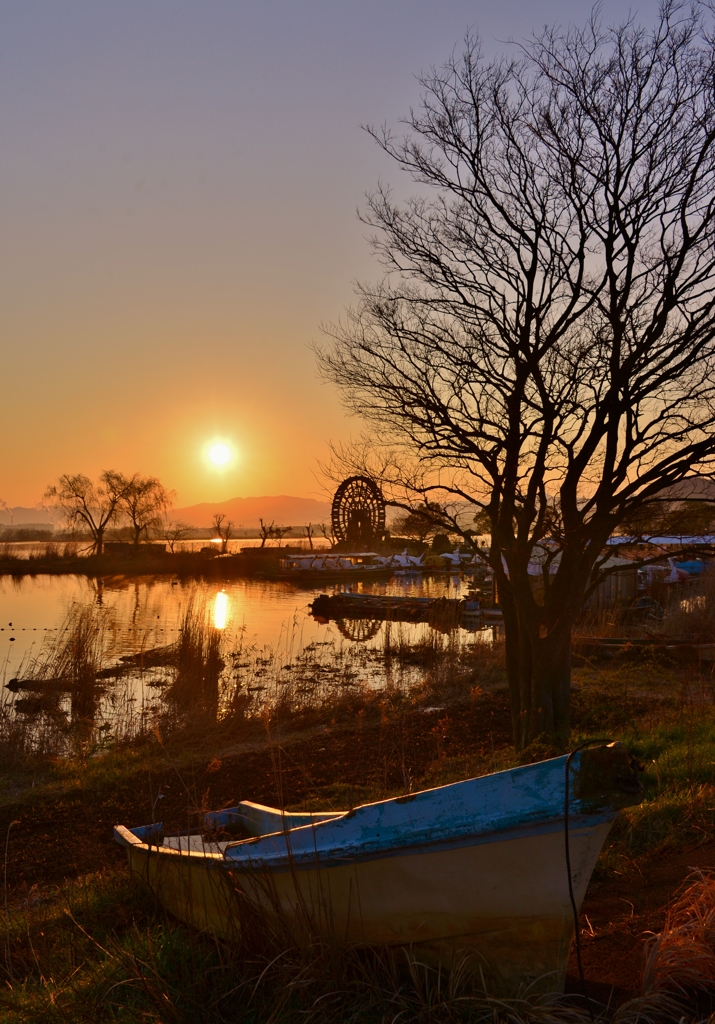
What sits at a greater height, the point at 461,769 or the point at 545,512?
the point at 545,512

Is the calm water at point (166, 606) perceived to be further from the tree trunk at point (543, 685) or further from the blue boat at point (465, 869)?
the blue boat at point (465, 869)

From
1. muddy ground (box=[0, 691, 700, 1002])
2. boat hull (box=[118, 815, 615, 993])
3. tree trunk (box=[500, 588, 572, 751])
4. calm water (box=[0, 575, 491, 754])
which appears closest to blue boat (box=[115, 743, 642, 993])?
boat hull (box=[118, 815, 615, 993])

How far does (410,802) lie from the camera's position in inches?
134

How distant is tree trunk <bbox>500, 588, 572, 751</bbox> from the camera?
7363 mm

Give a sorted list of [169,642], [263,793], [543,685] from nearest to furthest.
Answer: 1. [543,685]
2. [263,793]
3. [169,642]

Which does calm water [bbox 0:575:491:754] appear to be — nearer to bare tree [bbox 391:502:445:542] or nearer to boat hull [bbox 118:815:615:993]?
bare tree [bbox 391:502:445:542]

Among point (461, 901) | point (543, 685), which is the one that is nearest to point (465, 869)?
point (461, 901)

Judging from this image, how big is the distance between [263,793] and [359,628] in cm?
1832

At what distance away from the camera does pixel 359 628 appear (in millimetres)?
25953

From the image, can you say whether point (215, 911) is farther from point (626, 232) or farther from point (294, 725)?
point (294, 725)

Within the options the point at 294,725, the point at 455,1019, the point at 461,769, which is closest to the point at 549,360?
the point at 461,769

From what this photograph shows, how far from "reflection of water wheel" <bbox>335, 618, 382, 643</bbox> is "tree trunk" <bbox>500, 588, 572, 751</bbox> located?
15.0 metres

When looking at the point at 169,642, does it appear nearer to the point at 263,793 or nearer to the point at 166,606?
the point at 166,606

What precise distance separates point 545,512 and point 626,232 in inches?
104
